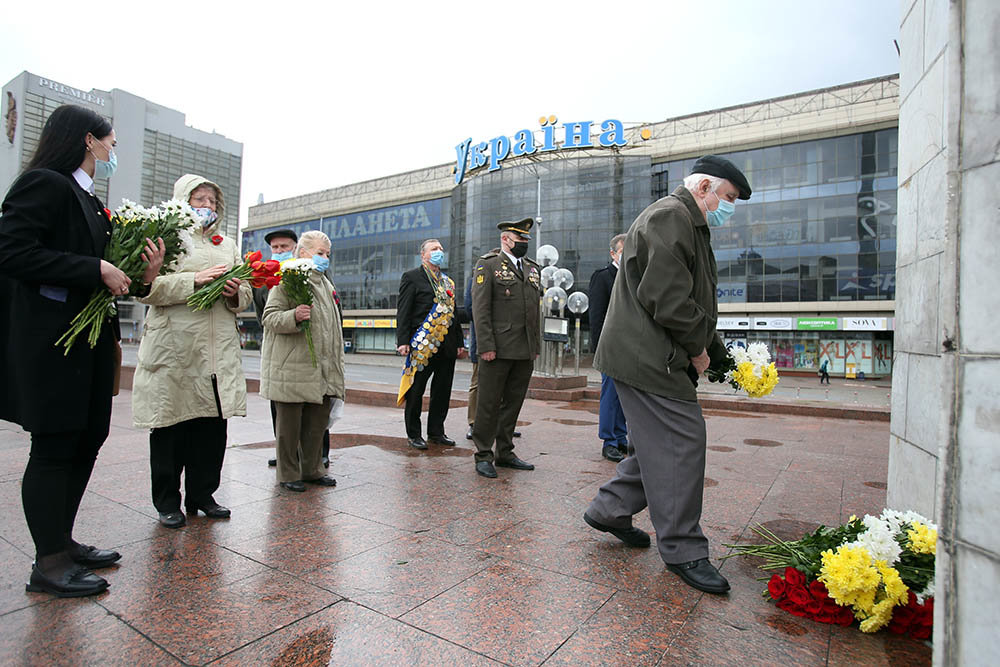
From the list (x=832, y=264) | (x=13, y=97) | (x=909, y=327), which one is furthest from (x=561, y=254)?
(x=13, y=97)

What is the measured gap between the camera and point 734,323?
39.1 meters

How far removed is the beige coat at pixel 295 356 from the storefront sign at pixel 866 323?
123ft

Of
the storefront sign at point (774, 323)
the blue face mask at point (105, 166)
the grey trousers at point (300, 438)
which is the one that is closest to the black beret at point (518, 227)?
the grey trousers at point (300, 438)

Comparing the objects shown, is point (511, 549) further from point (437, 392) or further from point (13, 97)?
point (13, 97)

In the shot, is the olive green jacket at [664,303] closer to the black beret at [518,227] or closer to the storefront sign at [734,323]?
the black beret at [518,227]

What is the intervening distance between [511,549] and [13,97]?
9416cm

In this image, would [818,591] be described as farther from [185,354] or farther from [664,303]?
[185,354]

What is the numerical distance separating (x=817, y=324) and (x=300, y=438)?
38.5 metres

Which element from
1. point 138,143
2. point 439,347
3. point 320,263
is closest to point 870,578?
point 320,263

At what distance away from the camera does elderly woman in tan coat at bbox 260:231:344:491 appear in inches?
159

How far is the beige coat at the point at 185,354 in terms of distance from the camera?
3178 millimetres

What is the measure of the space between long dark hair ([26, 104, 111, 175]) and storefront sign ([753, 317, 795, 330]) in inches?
1582

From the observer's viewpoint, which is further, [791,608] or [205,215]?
[205,215]

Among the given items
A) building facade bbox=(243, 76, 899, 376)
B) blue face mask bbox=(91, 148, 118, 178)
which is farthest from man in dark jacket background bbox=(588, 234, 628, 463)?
building facade bbox=(243, 76, 899, 376)
